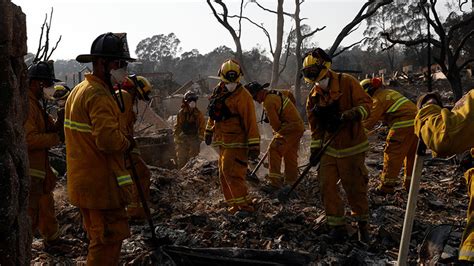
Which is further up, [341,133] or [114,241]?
[341,133]

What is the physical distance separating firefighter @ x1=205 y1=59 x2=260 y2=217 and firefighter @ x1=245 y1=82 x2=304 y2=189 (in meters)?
1.36

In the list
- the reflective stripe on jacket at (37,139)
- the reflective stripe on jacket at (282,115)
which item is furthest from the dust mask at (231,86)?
the reflective stripe on jacket at (37,139)

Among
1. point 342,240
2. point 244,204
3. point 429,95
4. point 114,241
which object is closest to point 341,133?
point 342,240

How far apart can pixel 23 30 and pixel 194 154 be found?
802cm

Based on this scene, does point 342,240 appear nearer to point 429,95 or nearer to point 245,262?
point 245,262

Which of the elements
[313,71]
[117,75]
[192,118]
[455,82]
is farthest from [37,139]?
[455,82]

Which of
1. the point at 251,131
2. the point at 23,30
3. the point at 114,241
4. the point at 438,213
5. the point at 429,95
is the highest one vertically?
the point at 23,30

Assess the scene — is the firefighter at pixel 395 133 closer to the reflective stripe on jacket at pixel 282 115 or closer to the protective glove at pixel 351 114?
the reflective stripe on jacket at pixel 282 115

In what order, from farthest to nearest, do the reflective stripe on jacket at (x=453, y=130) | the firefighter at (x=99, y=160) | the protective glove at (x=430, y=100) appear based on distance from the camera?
the firefighter at (x=99, y=160)
the protective glove at (x=430, y=100)
the reflective stripe on jacket at (x=453, y=130)

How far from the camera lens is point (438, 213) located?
6.16 metres

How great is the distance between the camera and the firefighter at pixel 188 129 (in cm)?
1028

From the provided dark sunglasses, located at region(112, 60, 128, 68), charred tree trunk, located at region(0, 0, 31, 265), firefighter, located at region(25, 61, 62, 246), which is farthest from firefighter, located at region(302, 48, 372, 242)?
charred tree trunk, located at region(0, 0, 31, 265)

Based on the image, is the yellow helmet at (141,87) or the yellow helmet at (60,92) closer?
the yellow helmet at (141,87)

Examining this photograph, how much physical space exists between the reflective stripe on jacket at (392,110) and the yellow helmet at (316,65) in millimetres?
2315
